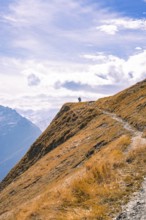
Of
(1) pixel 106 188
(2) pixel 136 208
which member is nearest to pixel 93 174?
(1) pixel 106 188

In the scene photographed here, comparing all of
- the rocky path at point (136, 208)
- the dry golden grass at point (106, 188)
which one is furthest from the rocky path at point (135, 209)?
the dry golden grass at point (106, 188)

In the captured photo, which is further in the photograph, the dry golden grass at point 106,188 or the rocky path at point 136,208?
the dry golden grass at point 106,188

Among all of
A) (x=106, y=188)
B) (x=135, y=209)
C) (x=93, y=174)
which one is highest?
(x=93, y=174)

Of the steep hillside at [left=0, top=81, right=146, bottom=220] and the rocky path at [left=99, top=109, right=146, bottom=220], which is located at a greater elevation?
the steep hillside at [left=0, top=81, right=146, bottom=220]

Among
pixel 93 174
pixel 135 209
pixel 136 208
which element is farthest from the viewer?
pixel 93 174

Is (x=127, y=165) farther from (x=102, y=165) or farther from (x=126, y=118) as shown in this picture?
(x=126, y=118)

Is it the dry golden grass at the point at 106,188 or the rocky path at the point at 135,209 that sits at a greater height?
the dry golden grass at the point at 106,188

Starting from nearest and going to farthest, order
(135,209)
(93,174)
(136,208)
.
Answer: (135,209)
(136,208)
(93,174)

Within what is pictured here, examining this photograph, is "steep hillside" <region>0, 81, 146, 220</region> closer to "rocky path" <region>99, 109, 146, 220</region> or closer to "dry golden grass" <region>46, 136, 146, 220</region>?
"dry golden grass" <region>46, 136, 146, 220</region>

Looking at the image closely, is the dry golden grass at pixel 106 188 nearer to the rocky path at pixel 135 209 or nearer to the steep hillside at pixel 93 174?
the steep hillside at pixel 93 174

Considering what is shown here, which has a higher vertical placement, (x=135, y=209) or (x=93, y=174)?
(x=93, y=174)

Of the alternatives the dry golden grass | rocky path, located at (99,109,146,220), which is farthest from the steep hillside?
rocky path, located at (99,109,146,220)

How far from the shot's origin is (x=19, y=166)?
114250mm

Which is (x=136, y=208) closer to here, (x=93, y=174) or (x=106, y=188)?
(x=106, y=188)
